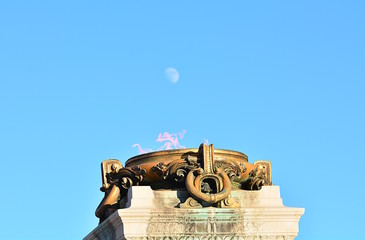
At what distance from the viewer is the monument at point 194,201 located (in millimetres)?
32469

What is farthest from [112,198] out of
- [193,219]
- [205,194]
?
[205,194]

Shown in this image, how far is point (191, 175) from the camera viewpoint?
32969 mm

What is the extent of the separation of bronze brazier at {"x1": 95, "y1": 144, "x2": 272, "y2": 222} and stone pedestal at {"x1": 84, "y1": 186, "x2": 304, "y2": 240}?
1.20ft

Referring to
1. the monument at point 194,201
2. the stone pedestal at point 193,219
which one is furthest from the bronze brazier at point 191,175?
the stone pedestal at point 193,219

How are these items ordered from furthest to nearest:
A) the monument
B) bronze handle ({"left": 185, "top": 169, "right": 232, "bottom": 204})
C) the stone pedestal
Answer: bronze handle ({"left": 185, "top": 169, "right": 232, "bottom": 204})
the monument
the stone pedestal

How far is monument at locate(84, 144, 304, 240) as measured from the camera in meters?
32.5

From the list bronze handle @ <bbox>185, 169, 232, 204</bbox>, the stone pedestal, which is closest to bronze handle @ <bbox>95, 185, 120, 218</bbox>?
the stone pedestal

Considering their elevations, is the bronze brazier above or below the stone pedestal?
above

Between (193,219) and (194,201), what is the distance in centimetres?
58

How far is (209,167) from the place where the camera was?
33219 millimetres

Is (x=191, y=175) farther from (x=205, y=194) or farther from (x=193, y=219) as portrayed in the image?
(x=193, y=219)

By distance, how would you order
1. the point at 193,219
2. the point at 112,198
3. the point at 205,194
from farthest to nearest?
the point at 112,198 → the point at 205,194 → the point at 193,219

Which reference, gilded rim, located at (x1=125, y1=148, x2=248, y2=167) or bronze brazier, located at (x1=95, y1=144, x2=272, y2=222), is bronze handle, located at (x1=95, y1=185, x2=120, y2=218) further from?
gilded rim, located at (x1=125, y1=148, x2=248, y2=167)

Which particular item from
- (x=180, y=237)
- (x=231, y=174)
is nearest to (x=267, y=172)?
(x=231, y=174)
